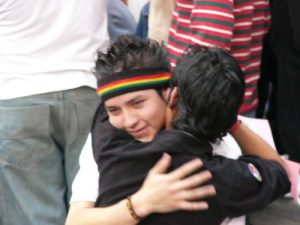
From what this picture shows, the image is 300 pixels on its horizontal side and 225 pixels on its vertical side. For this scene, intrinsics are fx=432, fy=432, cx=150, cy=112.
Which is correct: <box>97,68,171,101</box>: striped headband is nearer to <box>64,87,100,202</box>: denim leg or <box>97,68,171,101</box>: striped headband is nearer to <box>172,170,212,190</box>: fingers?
<box>172,170,212,190</box>: fingers

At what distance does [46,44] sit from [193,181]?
0.80 meters

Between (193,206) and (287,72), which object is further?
(287,72)

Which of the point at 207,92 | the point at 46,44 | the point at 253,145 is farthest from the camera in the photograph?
the point at 46,44

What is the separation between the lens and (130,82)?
99 cm

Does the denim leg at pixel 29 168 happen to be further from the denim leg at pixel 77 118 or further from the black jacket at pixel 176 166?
the black jacket at pixel 176 166

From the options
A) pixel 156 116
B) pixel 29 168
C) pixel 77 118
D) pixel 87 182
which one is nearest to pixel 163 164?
pixel 156 116

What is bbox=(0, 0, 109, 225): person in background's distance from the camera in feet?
4.75

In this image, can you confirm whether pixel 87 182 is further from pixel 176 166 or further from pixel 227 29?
pixel 227 29

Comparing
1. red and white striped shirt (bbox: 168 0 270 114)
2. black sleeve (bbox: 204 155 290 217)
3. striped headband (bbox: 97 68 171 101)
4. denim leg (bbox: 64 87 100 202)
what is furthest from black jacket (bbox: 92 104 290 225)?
denim leg (bbox: 64 87 100 202)

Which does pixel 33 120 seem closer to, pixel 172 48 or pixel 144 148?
pixel 172 48

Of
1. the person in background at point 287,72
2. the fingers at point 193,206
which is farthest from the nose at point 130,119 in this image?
the person in background at point 287,72

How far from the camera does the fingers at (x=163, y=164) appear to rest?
0.91m

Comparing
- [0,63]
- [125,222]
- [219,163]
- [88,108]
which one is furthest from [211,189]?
[0,63]

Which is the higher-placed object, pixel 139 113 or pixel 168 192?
pixel 139 113
